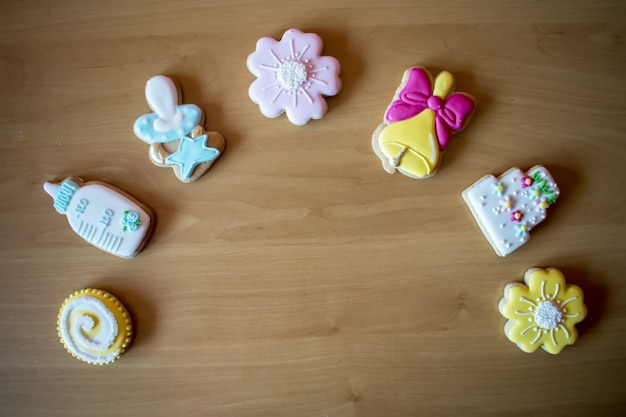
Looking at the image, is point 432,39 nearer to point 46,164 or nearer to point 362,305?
point 362,305

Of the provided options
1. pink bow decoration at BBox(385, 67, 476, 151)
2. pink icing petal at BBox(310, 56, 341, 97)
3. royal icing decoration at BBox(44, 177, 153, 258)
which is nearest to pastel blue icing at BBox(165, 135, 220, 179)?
royal icing decoration at BBox(44, 177, 153, 258)

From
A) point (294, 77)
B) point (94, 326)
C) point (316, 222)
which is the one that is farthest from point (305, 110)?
point (94, 326)

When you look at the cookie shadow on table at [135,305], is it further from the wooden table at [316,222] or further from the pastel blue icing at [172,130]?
the pastel blue icing at [172,130]

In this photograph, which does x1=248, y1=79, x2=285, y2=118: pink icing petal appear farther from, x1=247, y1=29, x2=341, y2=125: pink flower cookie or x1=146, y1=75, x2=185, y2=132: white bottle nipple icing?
x1=146, y1=75, x2=185, y2=132: white bottle nipple icing

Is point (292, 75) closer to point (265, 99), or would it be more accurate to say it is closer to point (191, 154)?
point (265, 99)

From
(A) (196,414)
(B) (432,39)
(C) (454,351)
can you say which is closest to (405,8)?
(B) (432,39)

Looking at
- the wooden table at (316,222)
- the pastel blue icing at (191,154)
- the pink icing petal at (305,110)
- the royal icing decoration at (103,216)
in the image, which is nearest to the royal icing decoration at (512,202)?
the wooden table at (316,222)
